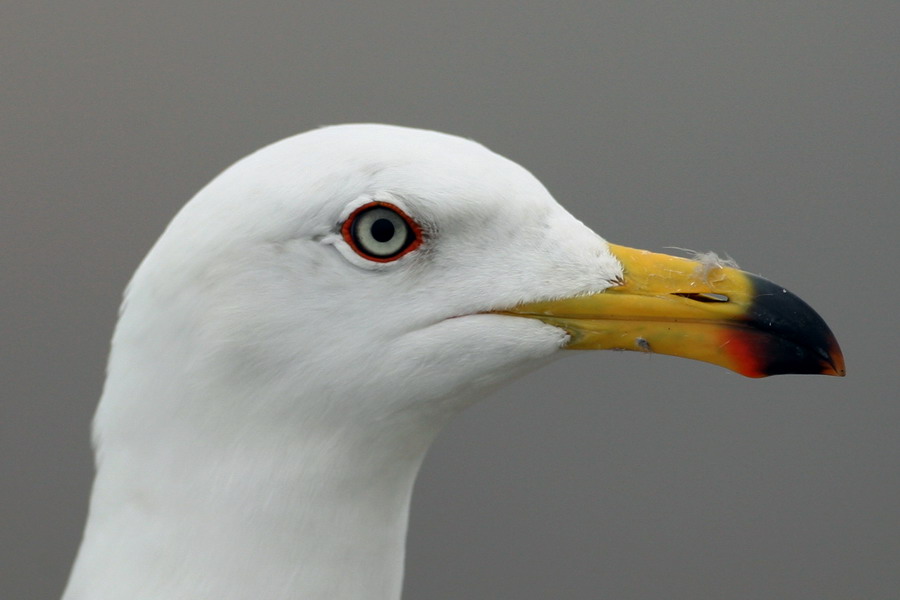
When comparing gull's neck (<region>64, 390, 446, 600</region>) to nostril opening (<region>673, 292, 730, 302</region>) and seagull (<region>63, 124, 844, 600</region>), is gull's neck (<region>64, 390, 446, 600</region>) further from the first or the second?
nostril opening (<region>673, 292, 730, 302</region>)

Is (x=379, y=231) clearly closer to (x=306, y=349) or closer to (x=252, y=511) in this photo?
(x=306, y=349)

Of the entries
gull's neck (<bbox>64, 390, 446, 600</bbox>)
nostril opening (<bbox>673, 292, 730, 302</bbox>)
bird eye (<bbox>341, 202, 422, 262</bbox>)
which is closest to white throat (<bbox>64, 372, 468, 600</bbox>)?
gull's neck (<bbox>64, 390, 446, 600</bbox>)

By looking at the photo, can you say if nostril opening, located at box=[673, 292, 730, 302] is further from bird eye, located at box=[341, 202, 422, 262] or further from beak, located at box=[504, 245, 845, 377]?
bird eye, located at box=[341, 202, 422, 262]

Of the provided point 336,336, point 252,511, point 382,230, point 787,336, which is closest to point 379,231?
point 382,230

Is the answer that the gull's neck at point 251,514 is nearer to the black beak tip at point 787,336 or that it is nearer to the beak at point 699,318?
the beak at point 699,318

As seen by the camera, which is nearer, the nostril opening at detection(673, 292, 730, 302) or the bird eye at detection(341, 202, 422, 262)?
the bird eye at detection(341, 202, 422, 262)

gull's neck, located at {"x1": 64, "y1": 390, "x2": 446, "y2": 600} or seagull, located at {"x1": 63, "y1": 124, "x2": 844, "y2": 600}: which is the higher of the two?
seagull, located at {"x1": 63, "y1": 124, "x2": 844, "y2": 600}

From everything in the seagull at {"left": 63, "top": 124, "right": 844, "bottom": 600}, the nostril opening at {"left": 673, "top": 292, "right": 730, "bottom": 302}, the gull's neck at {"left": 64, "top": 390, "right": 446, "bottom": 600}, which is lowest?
the gull's neck at {"left": 64, "top": 390, "right": 446, "bottom": 600}

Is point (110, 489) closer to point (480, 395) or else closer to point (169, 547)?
point (169, 547)
